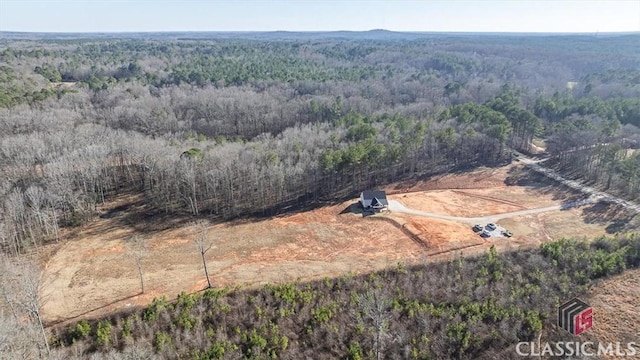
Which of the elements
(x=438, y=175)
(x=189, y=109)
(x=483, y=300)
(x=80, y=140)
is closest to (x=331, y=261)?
(x=483, y=300)

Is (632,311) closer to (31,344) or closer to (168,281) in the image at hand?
(168,281)

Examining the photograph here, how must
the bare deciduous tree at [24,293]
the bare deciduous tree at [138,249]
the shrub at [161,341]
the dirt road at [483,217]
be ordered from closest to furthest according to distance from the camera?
the bare deciduous tree at [24,293] → the shrub at [161,341] → the bare deciduous tree at [138,249] → the dirt road at [483,217]

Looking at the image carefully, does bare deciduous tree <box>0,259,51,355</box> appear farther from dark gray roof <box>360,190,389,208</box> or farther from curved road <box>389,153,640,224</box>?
curved road <box>389,153,640,224</box>

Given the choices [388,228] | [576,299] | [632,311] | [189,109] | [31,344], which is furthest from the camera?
[189,109]

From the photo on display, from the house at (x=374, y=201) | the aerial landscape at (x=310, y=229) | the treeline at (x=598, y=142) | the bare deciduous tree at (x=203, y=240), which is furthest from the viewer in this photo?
the treeline at (x=598, y=142)

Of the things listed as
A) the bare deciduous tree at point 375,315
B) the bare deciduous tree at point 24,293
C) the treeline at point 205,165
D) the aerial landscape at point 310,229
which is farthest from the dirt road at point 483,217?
the bare deciduous tree at point 24,293

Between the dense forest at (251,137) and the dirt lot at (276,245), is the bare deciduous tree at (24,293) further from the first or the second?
the dense forest at (251,137)

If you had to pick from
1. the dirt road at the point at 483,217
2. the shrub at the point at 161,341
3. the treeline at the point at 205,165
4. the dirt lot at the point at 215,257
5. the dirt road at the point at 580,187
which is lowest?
the shrub at the point at 161,341

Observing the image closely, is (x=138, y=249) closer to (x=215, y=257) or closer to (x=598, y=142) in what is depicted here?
(x=215, y=257)
